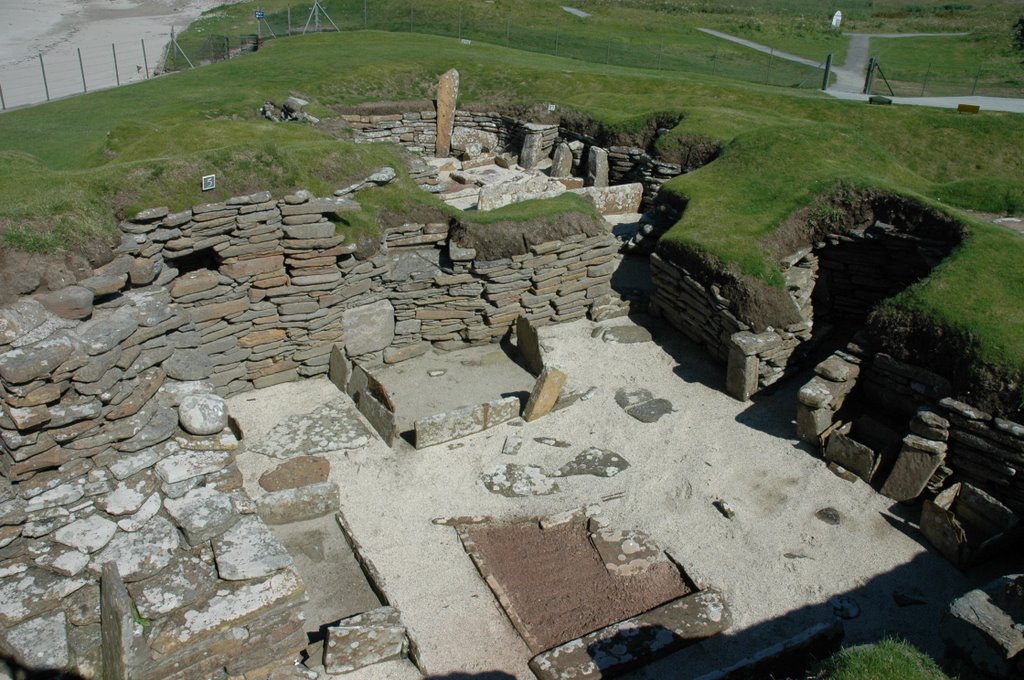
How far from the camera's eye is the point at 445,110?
20.9 meters

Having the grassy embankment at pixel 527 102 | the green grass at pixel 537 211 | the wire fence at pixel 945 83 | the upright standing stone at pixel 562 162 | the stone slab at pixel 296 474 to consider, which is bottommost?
the stone slab at pixel 296 474

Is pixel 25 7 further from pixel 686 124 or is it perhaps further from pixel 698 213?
pixel 698 213

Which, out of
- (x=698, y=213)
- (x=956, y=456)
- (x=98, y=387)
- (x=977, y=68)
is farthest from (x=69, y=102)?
(x=977, y=68)

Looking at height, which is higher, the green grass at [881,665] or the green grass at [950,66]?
the green grass at [950,66]

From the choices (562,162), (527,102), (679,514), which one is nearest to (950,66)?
(527,102)

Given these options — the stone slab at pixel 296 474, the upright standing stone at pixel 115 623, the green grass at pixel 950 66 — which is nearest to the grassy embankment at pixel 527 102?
the stone slab at pixel 296 474

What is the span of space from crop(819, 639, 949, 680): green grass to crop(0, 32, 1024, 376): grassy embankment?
477 cm

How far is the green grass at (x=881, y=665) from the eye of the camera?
6277 mm

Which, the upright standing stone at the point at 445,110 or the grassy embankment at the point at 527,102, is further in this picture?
the upright standing stone at the point at 445,110

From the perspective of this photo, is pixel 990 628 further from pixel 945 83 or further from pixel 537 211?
pixel 945 83

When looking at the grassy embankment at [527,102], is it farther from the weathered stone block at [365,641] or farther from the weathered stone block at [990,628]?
the weathered stone block at [365,641]

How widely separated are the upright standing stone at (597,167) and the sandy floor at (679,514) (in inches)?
301

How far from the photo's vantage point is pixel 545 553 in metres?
9.12

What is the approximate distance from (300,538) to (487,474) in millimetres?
2516
